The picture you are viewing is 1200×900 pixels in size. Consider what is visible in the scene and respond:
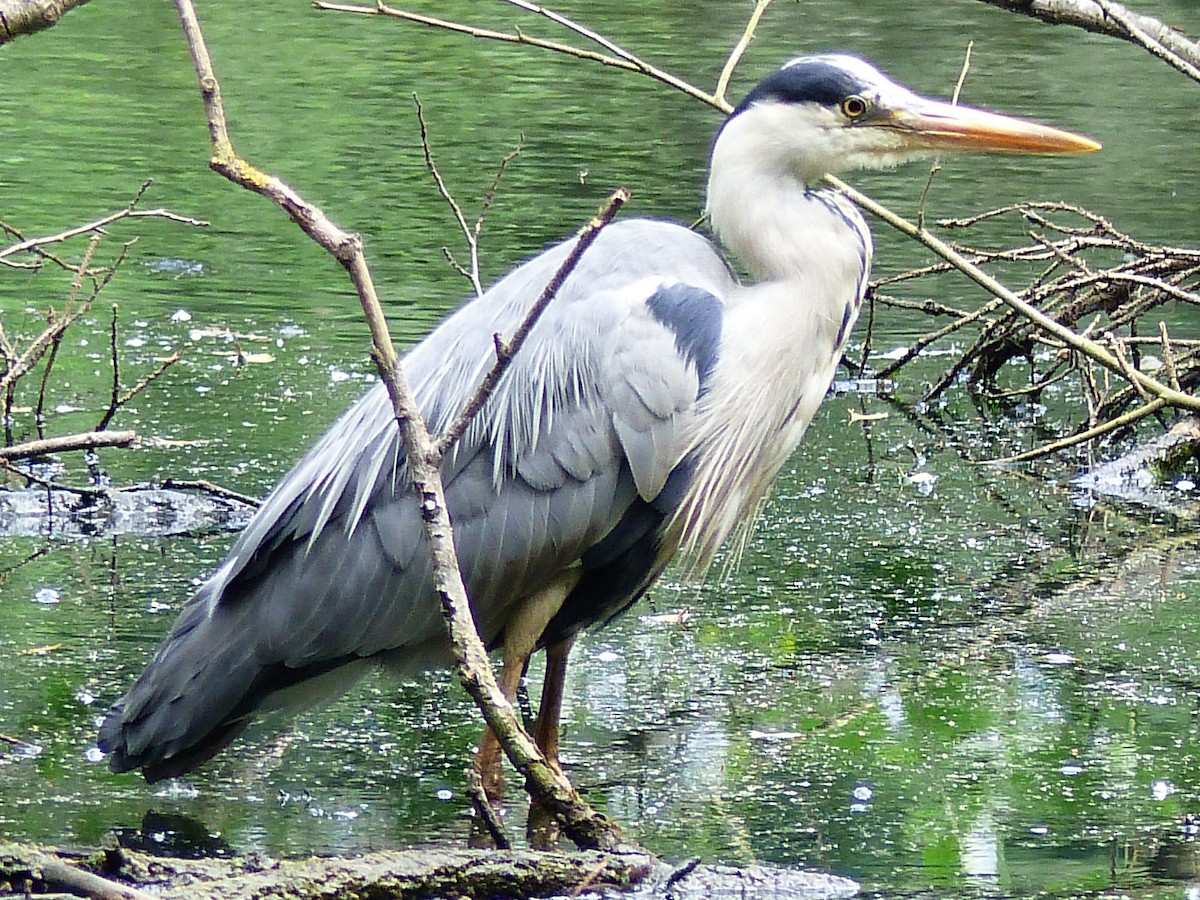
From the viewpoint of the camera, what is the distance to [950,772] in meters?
4.26

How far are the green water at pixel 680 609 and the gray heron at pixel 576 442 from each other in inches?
10.5

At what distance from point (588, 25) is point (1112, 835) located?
1343 centimetres

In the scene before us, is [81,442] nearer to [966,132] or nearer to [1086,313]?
[966,132]

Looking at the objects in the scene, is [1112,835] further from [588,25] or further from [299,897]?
[588,25]

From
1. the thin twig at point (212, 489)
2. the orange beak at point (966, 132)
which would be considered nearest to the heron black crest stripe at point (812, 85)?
the orange beak at point (966, 132)

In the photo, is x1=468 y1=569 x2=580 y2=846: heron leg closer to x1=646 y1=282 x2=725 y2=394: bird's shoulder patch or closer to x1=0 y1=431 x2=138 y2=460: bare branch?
x1=646 y1=282 x2=725 y2=394: bird's shoulder patch

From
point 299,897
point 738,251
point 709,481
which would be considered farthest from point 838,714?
point 299,897

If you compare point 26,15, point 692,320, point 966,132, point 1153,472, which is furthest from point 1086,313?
point 26,15

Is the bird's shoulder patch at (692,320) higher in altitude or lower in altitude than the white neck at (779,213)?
lower

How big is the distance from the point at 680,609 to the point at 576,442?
1.33 metres

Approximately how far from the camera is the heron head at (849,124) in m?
4.18

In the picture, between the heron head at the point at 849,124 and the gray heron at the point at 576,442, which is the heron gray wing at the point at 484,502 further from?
the heron head at the point at 849,124

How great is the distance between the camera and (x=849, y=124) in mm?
4203

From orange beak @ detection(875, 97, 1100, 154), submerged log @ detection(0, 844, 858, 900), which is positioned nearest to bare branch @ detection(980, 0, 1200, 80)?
orange beak @ detection(875, 97, 1100, 154)
